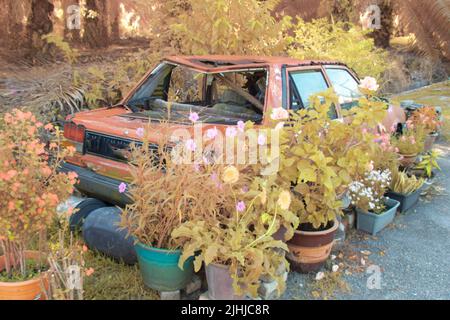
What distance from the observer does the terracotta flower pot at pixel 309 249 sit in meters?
3.29

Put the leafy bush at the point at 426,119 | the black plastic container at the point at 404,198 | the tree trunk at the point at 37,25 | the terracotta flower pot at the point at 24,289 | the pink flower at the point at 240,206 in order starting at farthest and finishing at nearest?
the tree trunk at the point at 37,25, the leafy bush at the point at 426,119, the black plastic container at the point at 404,198, the pink flower at the point at 240,206, the terracotta flower pot at the point at 24,289

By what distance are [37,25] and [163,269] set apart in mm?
9921

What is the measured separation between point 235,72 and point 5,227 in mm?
2418

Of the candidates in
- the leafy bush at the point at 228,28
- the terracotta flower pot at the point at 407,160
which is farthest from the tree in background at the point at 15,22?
the terracotta flower pot at the point at 407,160

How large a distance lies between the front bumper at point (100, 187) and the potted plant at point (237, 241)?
102cm

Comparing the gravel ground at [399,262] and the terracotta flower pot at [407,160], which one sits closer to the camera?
the gravel ground at [399,262]

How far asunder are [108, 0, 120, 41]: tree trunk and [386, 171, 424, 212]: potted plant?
11.8 m

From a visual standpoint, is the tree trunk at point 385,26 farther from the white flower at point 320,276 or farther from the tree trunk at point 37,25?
the white flower at point 320,276

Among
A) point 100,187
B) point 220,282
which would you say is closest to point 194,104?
point 100,187

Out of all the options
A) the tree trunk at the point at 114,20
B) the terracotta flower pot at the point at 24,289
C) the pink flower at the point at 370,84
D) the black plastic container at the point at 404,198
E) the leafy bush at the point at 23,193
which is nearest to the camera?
the leafy bush at the point at 23,193

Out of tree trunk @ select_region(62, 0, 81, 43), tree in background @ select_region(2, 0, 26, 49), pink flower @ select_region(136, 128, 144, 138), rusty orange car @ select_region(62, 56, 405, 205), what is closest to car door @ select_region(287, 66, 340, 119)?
rusty orange car @ select_region(62, 56, 405, 205)

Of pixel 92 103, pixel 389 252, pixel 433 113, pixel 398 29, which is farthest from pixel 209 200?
pixel 398 29

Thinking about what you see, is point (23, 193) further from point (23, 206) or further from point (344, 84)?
point (344, 84)

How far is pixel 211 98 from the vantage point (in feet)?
15.7
